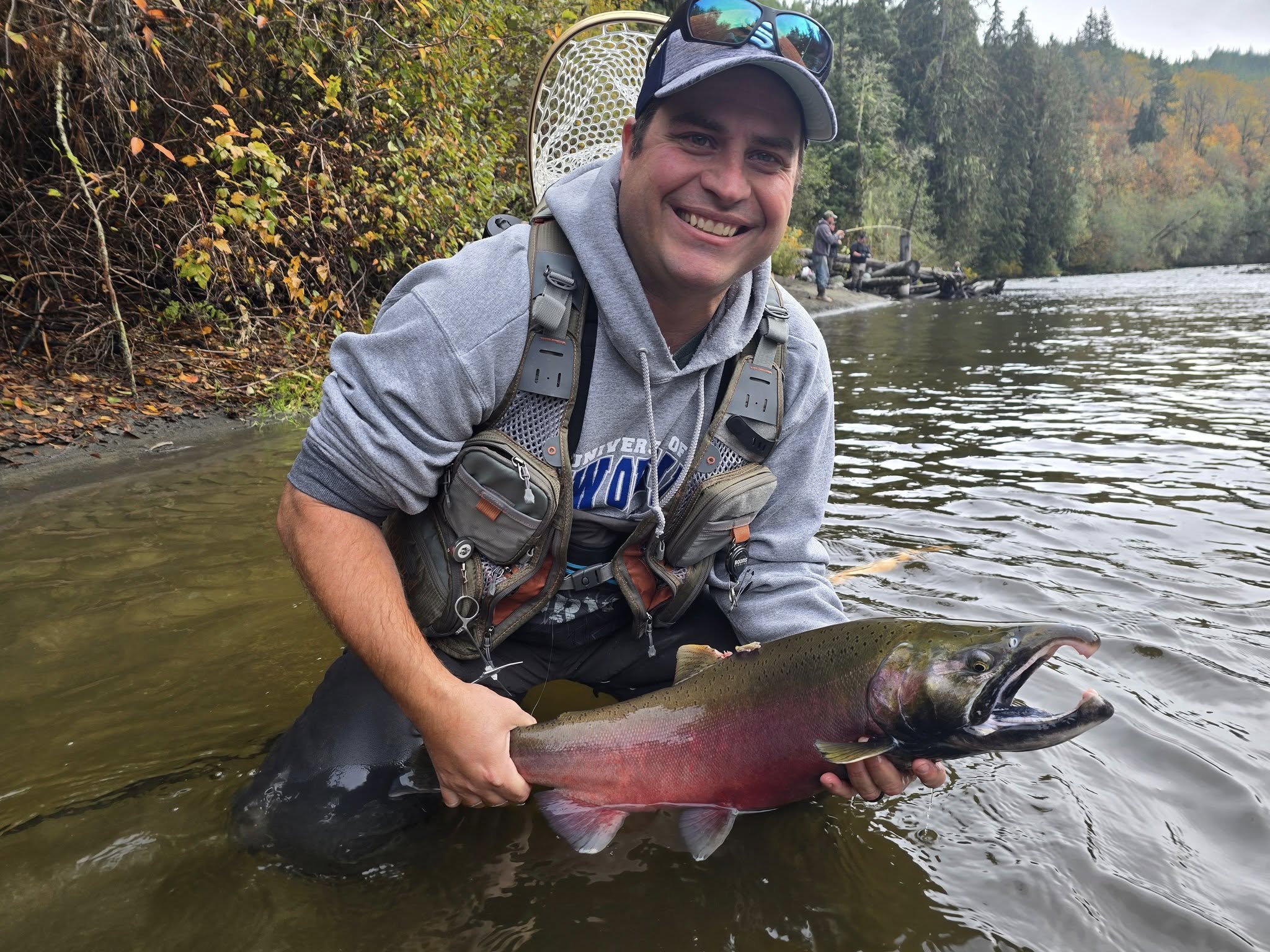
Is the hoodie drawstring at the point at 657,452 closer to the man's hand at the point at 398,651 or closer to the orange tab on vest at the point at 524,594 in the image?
the orange tab on vest at the point at 524,594

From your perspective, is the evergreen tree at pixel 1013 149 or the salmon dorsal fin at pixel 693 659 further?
the evergreen tree at pixel 1013 149

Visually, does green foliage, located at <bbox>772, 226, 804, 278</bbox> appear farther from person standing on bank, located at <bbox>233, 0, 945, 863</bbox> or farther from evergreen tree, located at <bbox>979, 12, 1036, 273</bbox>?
evergreen tree, located at <bbox>979, 12, 1036, 273</bbox>

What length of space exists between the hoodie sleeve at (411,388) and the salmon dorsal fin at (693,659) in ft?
3.02

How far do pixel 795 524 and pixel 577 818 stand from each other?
1176 millimetres

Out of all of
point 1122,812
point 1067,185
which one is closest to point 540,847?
point 1122,812

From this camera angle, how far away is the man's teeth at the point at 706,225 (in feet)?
8.28

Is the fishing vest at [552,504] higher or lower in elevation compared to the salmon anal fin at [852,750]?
higher

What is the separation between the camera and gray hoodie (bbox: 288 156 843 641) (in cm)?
231

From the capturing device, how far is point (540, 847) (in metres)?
2.55

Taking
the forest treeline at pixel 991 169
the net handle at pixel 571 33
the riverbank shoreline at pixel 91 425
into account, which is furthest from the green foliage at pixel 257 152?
the forest treeline at pixel 991 169

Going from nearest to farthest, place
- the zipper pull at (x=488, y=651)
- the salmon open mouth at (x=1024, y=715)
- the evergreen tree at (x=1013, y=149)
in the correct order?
1. the salmon open mouth at (x=1024, y=715)
2. the zipper pull at (x=488, y=651)
3. the evergreen tree at (x=1013, y=149)

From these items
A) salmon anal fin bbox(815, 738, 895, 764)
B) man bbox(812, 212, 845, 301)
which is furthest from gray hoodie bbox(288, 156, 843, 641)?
man bbox(812, 212, 845, 301)

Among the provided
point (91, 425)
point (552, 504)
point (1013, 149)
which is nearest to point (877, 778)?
point (552, 504)

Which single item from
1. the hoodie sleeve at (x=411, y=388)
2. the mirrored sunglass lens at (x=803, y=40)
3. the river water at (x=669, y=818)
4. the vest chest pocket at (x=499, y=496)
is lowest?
the river water at (x=669, y=818)
